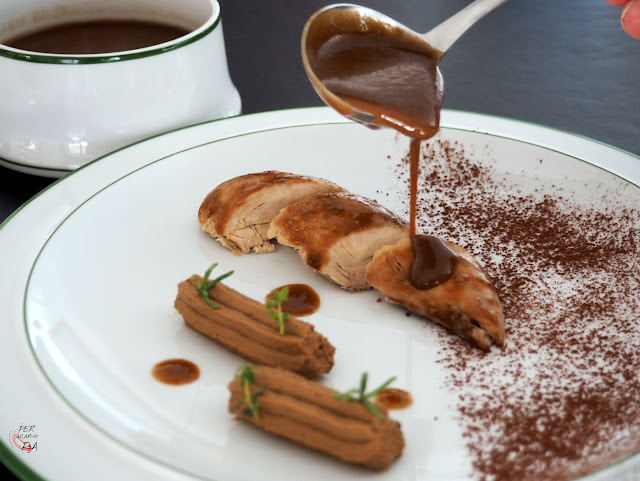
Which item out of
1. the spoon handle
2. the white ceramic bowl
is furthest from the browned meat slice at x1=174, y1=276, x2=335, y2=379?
the spoon handle

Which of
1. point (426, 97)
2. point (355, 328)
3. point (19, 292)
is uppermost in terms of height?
point (426, 97)

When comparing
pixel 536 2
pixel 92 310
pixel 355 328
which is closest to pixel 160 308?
pixel 92 310

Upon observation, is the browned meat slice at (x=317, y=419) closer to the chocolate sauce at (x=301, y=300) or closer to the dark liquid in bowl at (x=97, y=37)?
the chocolate sauce at (x=301, y=300)

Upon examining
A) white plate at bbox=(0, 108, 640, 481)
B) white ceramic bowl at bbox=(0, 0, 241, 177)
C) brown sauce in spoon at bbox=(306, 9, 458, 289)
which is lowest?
white plate at bbox=(0, 108, 640, 481)

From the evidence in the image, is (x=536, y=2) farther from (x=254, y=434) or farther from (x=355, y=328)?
(x=254, y=434)

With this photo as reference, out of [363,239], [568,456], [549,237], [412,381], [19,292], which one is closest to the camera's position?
[568,456]

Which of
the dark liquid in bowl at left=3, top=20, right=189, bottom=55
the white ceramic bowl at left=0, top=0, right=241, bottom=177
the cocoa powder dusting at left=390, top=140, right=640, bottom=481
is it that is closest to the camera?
the cocoa powder dusting at left=390, top=140, right=640, bottom=481

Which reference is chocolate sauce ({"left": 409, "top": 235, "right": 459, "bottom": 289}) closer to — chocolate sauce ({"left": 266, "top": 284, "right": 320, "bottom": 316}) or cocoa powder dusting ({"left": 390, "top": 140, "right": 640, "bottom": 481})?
cocoa powder dusting ({"left": 390, "top": 140, "right": 640, "bottom": 481})
